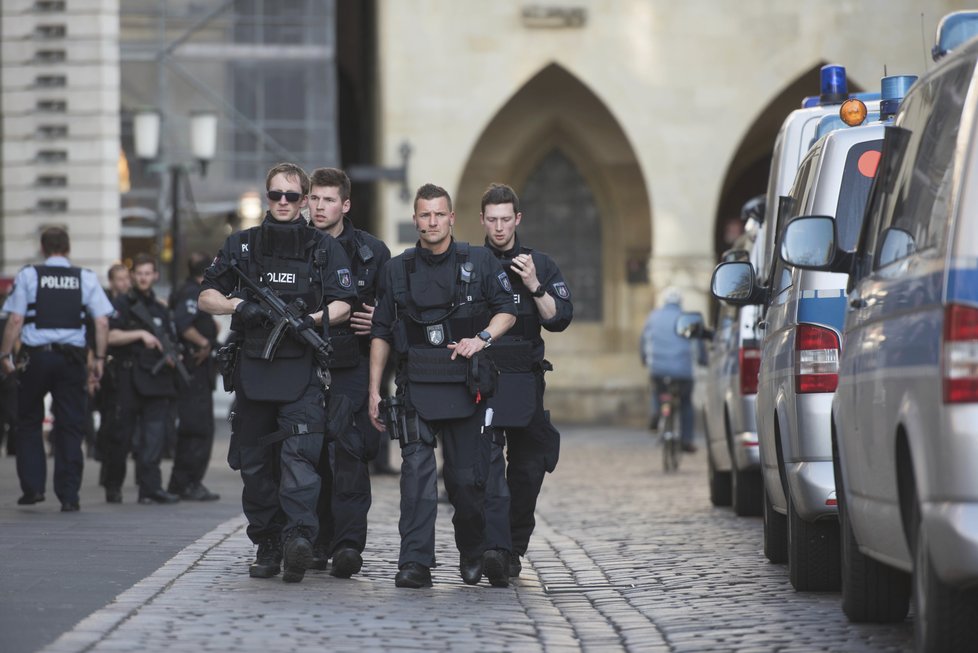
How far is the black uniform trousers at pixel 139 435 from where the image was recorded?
14.4 metres

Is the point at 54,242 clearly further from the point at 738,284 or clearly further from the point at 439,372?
the point at 439,372

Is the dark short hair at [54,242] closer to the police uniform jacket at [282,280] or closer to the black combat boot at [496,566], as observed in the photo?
the police uniform jacket at [282,280]

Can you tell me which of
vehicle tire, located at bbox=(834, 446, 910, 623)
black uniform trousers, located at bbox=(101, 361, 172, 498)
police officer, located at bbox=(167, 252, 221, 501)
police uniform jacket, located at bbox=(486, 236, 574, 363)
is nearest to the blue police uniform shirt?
black uniform trousers, located at bbox=(101, 361, 172, 498)

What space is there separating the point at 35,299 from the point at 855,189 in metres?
6.54

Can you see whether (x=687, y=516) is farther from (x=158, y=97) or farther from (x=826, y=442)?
(x=158, y=97)

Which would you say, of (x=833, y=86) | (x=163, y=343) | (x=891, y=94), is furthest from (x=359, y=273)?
(x=163, y=343)

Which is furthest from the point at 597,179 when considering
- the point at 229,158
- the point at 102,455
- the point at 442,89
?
the point at 102,455

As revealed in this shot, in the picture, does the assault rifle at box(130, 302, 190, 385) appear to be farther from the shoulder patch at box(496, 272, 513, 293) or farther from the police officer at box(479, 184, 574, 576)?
the shoulder patch at box(496, 272, 513, 293)

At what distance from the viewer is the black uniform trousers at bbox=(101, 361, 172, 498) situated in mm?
14414

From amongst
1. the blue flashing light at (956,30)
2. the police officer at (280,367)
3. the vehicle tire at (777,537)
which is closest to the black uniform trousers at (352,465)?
the police officer at (280,367)

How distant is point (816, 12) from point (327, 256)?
21127 mm

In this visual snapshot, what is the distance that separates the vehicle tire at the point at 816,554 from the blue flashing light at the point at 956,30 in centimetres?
271

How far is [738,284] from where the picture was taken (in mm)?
10812

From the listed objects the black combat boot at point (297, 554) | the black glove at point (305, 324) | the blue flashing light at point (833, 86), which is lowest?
the black combat boot at point (297, 554)
